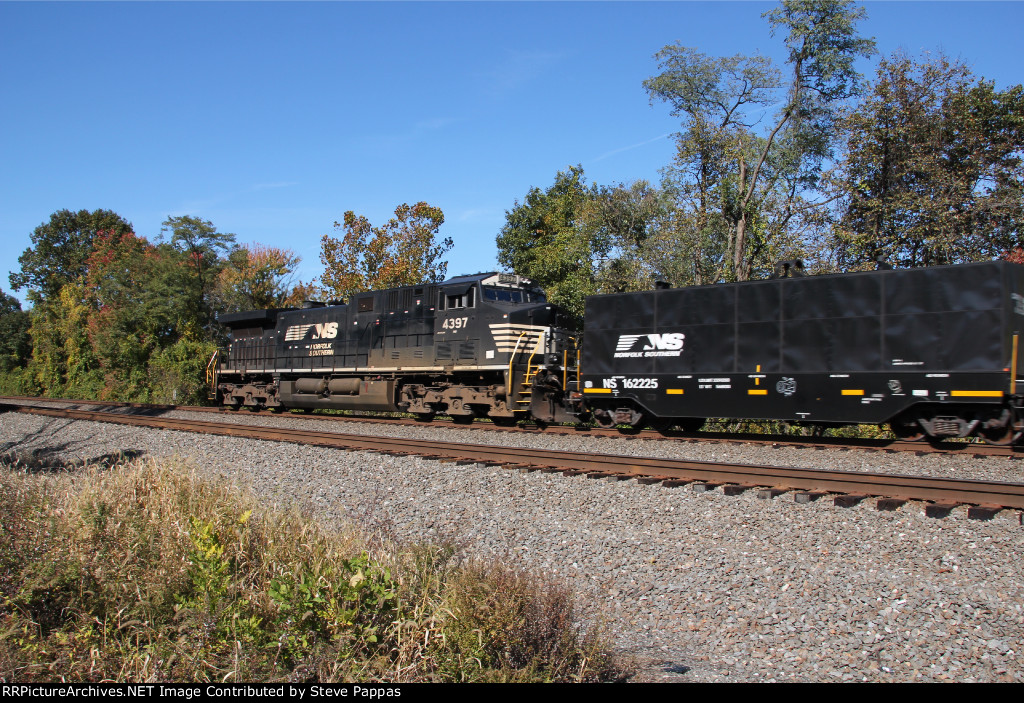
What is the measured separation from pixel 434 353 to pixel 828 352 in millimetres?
8693

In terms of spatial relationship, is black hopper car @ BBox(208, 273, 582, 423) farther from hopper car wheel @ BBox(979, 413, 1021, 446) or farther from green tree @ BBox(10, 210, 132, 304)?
green tree @ BBox(10, 210, 132, 304)

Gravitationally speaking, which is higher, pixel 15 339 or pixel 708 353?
pixel 15 339

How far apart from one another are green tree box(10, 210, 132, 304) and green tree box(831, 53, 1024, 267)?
68.1 m

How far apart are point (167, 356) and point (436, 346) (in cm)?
1846

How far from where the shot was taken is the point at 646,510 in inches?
266

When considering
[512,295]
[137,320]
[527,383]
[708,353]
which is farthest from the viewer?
[137,320]

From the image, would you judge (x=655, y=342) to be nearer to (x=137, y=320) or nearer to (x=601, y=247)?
(x=601, y=247)

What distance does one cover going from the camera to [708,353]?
12633mm

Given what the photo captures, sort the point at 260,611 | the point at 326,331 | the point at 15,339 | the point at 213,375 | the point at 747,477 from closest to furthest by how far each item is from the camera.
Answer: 1. the point at 260,611
2. the point at 747,477
3. the point at 326,331
4. the point at 213,375
5. the point at 15,339

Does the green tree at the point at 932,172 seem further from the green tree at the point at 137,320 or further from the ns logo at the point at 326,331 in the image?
the green tree at the point at 137,320

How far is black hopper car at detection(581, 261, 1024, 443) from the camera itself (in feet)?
33.9

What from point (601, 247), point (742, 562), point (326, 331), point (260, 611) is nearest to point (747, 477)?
point (742, 562)

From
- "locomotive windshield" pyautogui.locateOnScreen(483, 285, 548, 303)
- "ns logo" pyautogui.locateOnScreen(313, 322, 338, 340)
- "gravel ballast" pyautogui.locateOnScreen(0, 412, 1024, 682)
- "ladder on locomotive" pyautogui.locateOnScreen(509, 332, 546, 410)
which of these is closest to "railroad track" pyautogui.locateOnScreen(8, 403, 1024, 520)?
"gravel ballast" pyautogui.locateOnScreen(0, 412, 1024, 682)

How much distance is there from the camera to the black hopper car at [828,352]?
10.3 m
